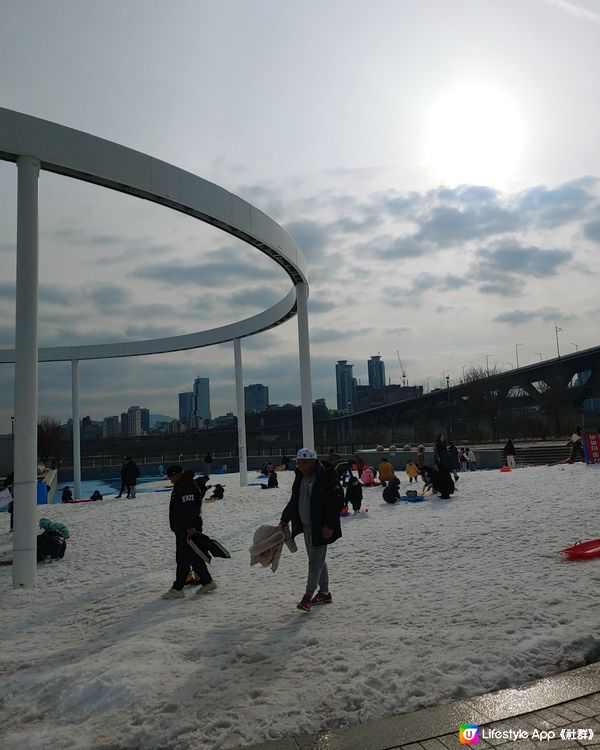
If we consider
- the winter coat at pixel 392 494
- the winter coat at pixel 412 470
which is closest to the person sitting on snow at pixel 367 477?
the winter coat at pixel 412 470

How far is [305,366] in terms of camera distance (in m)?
15.7

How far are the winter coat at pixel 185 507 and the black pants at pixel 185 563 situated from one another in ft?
0.37

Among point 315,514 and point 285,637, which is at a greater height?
point 315,514

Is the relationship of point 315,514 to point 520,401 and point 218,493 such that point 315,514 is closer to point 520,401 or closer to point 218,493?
point 218,493

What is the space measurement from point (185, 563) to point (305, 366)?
30.7ft

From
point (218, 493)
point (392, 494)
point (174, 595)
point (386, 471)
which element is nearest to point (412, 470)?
point (386, 471)

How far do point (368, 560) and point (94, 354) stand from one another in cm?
2079

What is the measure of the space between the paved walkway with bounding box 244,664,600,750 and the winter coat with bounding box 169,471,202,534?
3.79 meters

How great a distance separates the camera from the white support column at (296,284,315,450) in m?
15.4

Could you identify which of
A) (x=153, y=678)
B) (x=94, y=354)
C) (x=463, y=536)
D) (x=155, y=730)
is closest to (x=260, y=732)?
(x=155, y=730)

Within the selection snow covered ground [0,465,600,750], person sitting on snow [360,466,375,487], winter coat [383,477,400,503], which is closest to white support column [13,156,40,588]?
snow covered ground [0,465,600,750]

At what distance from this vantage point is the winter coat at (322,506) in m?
5.66

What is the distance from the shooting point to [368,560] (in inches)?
315

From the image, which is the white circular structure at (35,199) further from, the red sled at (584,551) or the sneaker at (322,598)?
the red sled at (584,551)
